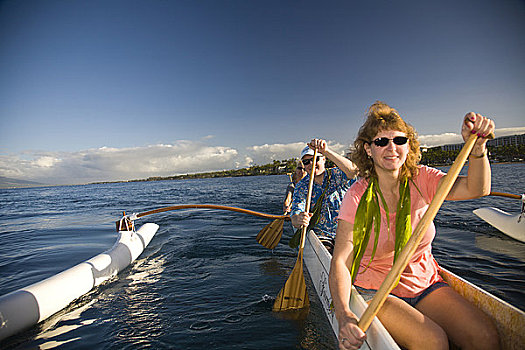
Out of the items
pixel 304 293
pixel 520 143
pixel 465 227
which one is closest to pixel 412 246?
pixel 304 293

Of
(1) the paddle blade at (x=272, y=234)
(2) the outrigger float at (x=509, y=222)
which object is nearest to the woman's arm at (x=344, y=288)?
(1) the paddle blade at (x=272, y=234)

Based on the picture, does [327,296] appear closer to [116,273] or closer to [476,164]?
[476,164]

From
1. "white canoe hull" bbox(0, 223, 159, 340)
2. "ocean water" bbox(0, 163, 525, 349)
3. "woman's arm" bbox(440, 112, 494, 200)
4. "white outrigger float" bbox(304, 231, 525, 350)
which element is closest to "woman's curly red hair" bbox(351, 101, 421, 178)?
"woman's arm" bbox(440, 112, 494, 200)

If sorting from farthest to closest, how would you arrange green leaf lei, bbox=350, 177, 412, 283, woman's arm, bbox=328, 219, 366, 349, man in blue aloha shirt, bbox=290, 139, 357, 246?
man in blue aloha shirt, bbox=290, 139, 357, 246, green leaf lei, bbox=350, 177, 412, 283, woman's arm, bbox=328, 219, 366, 349

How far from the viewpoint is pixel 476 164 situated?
5.55 feet

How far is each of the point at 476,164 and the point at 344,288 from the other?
1.11 m

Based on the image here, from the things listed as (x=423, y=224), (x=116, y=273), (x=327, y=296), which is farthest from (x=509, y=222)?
(x=116, y=273)

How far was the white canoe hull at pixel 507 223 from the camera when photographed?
20.8 feet

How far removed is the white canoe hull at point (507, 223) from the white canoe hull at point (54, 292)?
28.2 feet

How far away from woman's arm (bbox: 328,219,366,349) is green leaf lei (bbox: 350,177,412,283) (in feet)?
0.18

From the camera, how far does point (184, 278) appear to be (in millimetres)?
5125

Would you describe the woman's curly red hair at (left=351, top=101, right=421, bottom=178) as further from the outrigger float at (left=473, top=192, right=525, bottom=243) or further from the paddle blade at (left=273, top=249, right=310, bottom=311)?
the outrigger float at (left=473, top=192, right=525, bottom=243)

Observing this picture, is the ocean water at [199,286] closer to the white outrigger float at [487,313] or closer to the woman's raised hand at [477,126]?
the white outrigger float at [487,313]

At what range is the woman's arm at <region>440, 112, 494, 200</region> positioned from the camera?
1.47 meters
